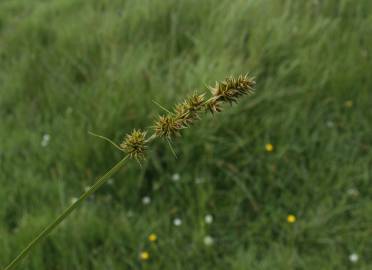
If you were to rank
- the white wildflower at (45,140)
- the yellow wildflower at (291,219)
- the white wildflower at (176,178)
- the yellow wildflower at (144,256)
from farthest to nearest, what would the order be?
the white wildflower at (45,140) < the white wildflower at (176,178) < the yellow wildflower at (291,219) < the yellow wildflower at (144,256)

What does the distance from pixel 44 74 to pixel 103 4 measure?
0.89 meters

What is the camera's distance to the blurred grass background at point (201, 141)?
1967 mm

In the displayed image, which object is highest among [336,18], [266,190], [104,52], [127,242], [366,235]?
[104,52]

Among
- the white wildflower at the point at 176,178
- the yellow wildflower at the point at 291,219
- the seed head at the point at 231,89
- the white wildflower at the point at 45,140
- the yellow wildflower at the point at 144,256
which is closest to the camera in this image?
the seed head at the point at 231,89

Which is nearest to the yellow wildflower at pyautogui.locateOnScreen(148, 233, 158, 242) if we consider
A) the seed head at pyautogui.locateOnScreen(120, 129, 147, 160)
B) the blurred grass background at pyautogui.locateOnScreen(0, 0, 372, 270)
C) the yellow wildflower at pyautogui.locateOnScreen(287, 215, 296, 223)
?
the blurred grass background at pyautogui.locateOnScreen(0, 0, 372, 270)

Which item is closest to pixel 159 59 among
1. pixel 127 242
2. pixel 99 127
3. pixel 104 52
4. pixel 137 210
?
pixel 104 52

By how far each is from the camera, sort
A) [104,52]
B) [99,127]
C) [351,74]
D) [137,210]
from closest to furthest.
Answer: [137,210]
[99,127]
[351,74]
[104,52]

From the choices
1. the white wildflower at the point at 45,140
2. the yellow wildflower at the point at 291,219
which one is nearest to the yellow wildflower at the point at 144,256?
the yellow wildflower at the point at 291,219

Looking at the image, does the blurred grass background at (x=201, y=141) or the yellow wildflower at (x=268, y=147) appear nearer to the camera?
the blurred grass background at (x=201, y=141)

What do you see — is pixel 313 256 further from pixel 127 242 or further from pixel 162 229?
pixel 127 242

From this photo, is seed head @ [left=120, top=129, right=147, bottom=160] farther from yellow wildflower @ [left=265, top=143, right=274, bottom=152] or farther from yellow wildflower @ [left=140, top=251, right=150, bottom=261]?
yellow wildflower @ [left=265, top=143, right=274, bottom=152]

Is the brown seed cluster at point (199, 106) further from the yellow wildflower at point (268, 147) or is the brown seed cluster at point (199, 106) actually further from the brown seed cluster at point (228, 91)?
the yellow wildflower at point (268, 147)

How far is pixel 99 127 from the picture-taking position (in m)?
2.33

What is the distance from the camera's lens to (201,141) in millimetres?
2250
